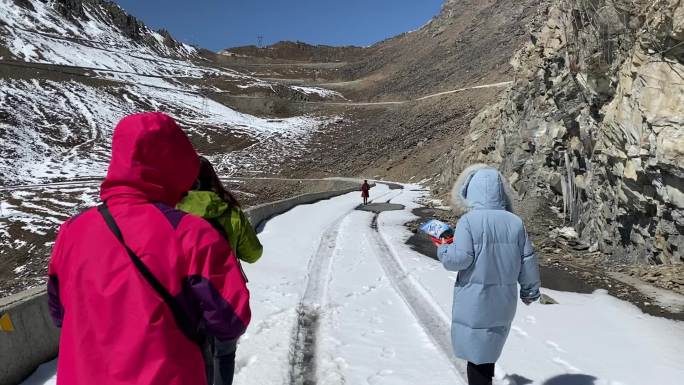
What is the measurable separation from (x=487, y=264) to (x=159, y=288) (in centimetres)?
221

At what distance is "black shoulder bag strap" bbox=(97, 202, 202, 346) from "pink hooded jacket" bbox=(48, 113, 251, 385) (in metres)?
0.01

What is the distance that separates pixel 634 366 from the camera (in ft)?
15.2

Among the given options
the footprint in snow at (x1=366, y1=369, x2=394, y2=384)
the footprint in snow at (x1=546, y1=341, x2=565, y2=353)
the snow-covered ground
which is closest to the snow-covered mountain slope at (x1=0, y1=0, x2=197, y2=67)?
the snow-covered ground

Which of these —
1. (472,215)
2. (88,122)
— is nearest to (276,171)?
(88,122)

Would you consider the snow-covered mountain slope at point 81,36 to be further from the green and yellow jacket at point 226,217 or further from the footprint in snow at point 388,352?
the green and yellow jacket at point 226,217

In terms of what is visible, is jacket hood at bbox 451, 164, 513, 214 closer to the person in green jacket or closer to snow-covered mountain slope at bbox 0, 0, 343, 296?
the person in green jacket

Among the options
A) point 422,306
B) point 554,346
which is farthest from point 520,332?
point 422,306

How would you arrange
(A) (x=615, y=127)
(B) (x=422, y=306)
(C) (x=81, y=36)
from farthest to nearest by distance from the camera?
(C) (x=81, y=36)
(A) (x=615, y=127)
(B) (x=422, y=306)

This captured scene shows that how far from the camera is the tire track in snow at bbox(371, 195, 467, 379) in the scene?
16.8 ft

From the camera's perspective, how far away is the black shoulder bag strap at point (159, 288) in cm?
160

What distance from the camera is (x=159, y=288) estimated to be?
5.26ft

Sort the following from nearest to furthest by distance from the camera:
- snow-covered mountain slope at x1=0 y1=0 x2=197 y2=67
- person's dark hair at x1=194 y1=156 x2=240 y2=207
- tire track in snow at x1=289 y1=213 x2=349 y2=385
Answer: person's dark hair at x1=194 y1=156 x2=240 y2=207 → tire track in snow at x1=289 y1=213 x2=349 y2=385 → snow-covered mountain slope at x1=0 y1=0 x2=197 y2=67

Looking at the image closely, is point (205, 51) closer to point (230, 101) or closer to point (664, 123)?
point (230, 101)

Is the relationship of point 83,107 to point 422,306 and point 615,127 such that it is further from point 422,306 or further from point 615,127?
point 422,306
